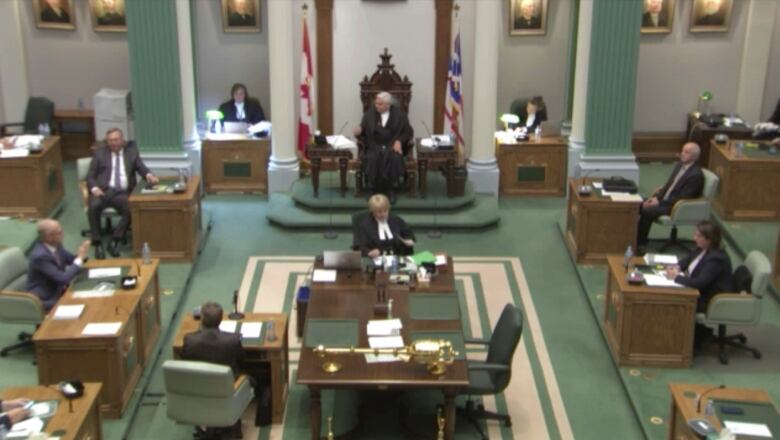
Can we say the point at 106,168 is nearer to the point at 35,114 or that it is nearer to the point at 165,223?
the point at 165,223

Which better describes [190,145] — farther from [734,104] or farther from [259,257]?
[734,104]

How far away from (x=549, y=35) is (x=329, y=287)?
8066 mm

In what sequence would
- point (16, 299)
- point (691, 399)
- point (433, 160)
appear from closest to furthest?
1. point (691, 399)
2. point (16, 299)
3. point (433, 160)

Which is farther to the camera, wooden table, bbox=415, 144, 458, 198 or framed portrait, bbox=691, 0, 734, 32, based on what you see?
framed portrait, bbox=691, 0, 734, 32

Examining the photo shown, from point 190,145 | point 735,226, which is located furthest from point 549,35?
point 190,145

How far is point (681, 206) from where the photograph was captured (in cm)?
1184

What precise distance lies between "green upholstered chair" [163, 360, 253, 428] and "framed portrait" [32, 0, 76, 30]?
32.3 feet

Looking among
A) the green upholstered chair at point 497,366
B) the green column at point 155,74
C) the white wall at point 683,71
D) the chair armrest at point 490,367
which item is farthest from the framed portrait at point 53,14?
the chair armrest at point 490,367

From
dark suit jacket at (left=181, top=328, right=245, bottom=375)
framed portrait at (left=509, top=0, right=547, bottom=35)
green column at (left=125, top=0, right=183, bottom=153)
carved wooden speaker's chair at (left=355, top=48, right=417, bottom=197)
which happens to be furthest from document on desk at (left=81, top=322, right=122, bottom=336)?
framed portrait at (left=509, top=0, right=547, bottom=35)

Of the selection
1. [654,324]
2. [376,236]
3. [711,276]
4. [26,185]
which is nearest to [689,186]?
[711,276]

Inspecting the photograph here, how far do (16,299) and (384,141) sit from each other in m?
5.40

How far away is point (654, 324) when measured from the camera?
9.48 metres

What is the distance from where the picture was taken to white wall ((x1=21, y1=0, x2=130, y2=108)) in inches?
639

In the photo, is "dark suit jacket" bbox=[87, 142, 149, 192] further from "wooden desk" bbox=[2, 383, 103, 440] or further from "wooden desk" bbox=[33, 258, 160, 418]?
"wooden desk" bbox=[2, 383, 103, 440]
